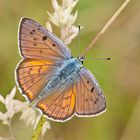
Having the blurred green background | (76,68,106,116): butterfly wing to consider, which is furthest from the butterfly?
the blurred green background

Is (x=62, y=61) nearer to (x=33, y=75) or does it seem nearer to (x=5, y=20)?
(x=33, y=75)

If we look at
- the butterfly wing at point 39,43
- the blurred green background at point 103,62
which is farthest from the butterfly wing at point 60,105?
the blurred green background at point 103,62

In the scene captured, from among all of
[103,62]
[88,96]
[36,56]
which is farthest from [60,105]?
[103,62]

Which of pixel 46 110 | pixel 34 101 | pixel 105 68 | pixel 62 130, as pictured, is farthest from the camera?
pixel 105 68

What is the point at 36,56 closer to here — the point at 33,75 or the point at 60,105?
the point at 33,75

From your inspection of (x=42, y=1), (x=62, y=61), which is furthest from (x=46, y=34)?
(x=42, y=1)

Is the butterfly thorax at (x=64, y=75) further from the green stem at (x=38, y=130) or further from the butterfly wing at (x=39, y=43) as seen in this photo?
the green stem at (x=38, y=130)
